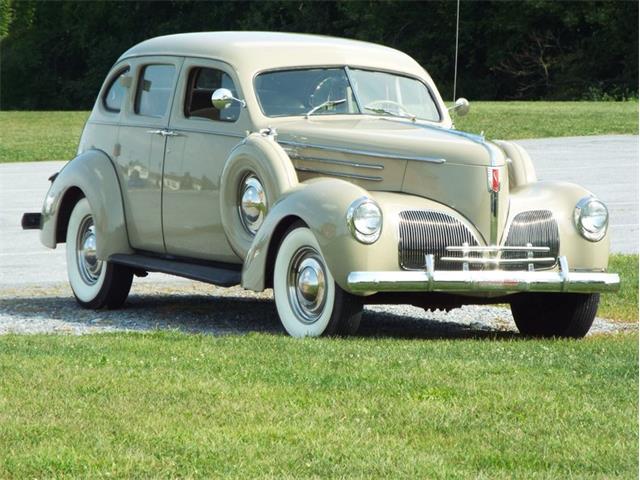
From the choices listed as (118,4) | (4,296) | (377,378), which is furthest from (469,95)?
(377,378)

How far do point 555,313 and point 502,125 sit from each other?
24757 mm

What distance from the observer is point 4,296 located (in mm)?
12047

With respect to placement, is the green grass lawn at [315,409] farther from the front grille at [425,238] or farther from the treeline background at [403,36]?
the treeline background at [403,36]

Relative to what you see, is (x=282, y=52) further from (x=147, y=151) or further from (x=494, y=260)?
(x=494, y=260)

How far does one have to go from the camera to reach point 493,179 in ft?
30.2

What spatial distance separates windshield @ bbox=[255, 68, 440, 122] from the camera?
1035 cm

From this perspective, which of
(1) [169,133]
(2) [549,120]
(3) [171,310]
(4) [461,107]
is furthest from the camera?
(2) [549,120]

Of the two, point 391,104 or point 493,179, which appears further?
point 391,104

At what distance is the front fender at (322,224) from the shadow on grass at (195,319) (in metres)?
0.62

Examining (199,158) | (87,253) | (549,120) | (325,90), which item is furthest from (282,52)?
(549,120)

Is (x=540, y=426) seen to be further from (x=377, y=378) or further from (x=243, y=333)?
(x=243, y=333)

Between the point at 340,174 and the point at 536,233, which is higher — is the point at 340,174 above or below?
above

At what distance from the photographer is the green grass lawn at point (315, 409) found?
5664 millimetres

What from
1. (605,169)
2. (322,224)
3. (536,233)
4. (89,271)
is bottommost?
(605,169)
